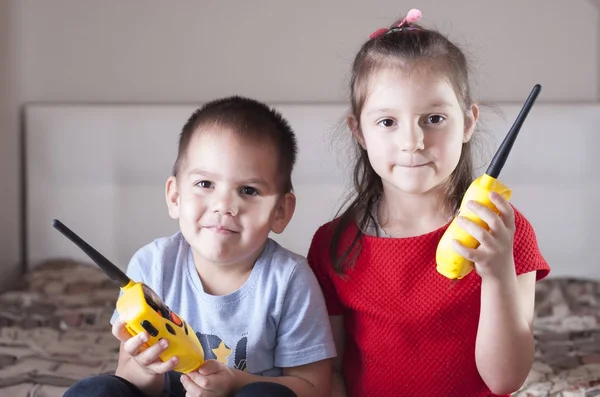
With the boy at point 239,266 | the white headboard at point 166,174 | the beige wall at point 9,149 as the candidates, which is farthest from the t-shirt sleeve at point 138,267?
the beige wall at point 9,149

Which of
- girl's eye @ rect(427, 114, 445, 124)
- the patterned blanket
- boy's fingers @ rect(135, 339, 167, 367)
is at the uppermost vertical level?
girl's eye @ rect(427, 114, 445, 124)

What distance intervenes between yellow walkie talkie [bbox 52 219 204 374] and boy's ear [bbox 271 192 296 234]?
0.82ft

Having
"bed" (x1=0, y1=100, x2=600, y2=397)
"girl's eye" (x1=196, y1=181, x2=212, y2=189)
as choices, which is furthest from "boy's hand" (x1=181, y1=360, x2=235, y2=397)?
"bed" (x1=0, y1=100, x2=600, y2=397)

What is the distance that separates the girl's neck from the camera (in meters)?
1.24

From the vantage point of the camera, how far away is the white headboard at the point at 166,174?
7.99 feet

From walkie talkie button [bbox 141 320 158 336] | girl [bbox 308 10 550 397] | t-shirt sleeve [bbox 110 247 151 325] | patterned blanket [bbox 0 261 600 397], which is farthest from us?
patterned blanket [bbox 0 261 600 397]

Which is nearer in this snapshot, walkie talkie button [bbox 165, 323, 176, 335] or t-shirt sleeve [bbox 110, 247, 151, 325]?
walkie talkie button [bbox 165, 323, 176, 335]

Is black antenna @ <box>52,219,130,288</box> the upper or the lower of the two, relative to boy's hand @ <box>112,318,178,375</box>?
upper

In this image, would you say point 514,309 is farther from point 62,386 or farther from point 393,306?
point 62,386

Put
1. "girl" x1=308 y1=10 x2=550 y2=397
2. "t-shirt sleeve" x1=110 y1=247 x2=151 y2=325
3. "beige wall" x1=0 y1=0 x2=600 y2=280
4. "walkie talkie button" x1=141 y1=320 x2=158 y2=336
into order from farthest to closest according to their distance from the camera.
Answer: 1. "beige wall" x1=0 y1=0 x2=600 y2=280
2. "t-shirt sleeve" x1=110 y1=247 x2=151 y2=325
3. "girl" x1=308 y1=10 x2=550 y2=397
4. "walkie talkie button" x1=141 y1=320 x2=158 y2=336

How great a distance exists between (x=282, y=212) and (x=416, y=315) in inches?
9.8

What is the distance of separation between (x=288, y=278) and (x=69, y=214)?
1.47m

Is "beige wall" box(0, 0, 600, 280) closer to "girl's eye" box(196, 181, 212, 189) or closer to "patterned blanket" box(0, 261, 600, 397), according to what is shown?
"patterned blanket" box(0, 261, 600, 397)

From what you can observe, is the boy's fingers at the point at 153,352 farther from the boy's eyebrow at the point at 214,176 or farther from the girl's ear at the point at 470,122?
the girl's ear at the point at 470,122
